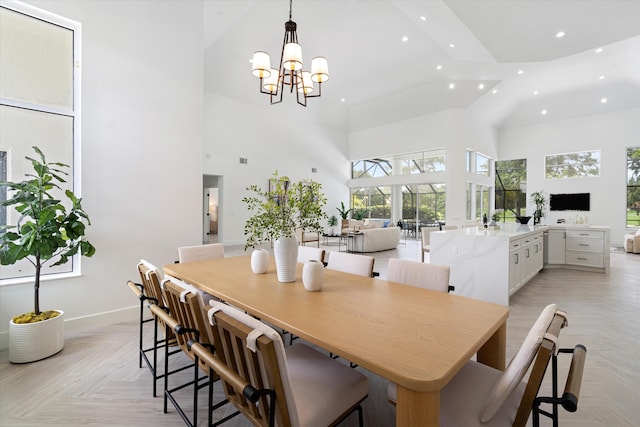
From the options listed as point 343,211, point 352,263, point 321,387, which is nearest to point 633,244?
point 343,211

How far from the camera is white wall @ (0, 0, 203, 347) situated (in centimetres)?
291

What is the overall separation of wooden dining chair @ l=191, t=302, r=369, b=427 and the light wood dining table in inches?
8.9

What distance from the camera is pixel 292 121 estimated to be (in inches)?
409

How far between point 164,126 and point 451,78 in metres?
8.04

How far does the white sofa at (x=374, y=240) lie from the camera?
770cm

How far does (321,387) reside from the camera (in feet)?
4.16

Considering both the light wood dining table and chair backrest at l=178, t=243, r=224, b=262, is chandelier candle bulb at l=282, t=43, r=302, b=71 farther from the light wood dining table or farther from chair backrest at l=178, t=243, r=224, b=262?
the light wood dining table

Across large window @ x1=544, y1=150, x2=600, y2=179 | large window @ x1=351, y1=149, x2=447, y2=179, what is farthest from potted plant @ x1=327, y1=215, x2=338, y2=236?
large window @ x1=544, y1=150, x2=600, y2=179

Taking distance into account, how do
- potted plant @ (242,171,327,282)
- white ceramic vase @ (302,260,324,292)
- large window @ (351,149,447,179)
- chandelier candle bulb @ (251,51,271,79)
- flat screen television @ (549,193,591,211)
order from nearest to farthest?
white ceramic vase @ (302,260,324,292)
potted plant @ (242,171,327,282)
chandelier candle bulb @ (251,51,271,79)
flat screen television @ (549,193,591,211)
large window @ (351,149,447,179)

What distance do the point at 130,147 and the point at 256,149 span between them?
633cm

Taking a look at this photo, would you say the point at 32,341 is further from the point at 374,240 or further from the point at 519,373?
the point at 374,240

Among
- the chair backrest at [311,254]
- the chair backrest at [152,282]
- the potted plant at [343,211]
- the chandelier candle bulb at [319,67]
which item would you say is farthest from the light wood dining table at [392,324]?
the potted plant at [343,211]

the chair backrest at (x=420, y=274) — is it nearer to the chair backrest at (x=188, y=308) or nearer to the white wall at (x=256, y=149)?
the chair backrest at (x=188, y=308)

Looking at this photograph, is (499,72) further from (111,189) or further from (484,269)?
(111,189)
